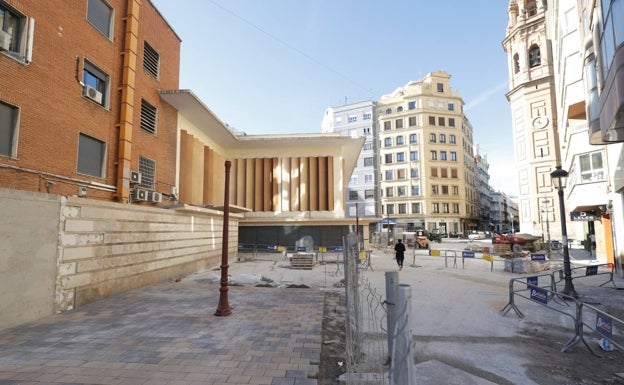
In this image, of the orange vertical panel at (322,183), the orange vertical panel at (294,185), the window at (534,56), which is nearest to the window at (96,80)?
the orange vertical panel at (294,185)

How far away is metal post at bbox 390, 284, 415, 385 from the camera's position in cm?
261

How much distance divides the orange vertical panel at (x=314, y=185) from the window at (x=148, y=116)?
15.3 m

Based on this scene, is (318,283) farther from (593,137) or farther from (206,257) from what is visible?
(593,137)

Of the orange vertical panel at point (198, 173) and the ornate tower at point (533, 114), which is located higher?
the ornate tower at point (533, 114)

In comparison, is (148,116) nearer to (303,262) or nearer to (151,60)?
(151,60)

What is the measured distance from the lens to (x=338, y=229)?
28.5m

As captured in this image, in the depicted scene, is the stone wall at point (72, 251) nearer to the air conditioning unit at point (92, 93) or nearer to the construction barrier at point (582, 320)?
the air conditioning unit at point (92, 93)

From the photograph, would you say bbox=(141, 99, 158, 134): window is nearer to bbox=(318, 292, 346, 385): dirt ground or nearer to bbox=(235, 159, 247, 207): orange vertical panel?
bbox=(318, 292, 346, 385): dirt ground

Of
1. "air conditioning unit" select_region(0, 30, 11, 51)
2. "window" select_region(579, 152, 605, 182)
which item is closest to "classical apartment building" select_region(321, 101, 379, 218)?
"window" select_region(579, 152, 605, 182)

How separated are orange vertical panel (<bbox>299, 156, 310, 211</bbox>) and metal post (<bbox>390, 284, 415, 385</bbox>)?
86.0 ft

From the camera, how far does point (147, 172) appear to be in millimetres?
15492

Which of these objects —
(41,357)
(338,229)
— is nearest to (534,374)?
(41,357)

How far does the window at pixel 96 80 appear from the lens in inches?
469

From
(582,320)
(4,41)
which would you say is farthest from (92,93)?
(582,320)
